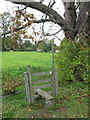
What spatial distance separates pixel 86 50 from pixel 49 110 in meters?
2.75

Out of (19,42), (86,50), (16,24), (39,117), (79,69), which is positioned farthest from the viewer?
(79,69)

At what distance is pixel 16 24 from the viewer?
9.26 ft

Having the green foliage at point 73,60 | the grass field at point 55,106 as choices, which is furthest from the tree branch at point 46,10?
the grass field at point 55,106

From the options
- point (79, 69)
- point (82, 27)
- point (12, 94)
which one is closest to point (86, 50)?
point (79, 69)

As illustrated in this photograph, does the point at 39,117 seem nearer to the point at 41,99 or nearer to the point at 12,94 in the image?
the point at 41,99

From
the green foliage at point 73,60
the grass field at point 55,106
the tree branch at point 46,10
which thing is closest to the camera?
the grass field at point 55,106

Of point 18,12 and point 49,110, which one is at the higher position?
point 18,12

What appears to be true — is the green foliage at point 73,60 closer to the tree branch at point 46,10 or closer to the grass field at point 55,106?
the grass field at point 55,106

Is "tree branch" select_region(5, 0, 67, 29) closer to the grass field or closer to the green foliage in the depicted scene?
the green foliage

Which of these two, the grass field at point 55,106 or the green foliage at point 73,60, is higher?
the green foliage at point 73,60

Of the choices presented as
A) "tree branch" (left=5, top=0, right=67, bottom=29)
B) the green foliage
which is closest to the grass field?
the green foliage

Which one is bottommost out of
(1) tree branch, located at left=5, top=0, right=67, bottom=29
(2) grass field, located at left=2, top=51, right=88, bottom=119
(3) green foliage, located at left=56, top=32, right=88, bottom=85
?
(2) grass field, located at left=2, top=51, right=88, bottom=119

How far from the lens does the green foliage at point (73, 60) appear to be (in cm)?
450

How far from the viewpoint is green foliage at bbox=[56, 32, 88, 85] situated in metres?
4.50
